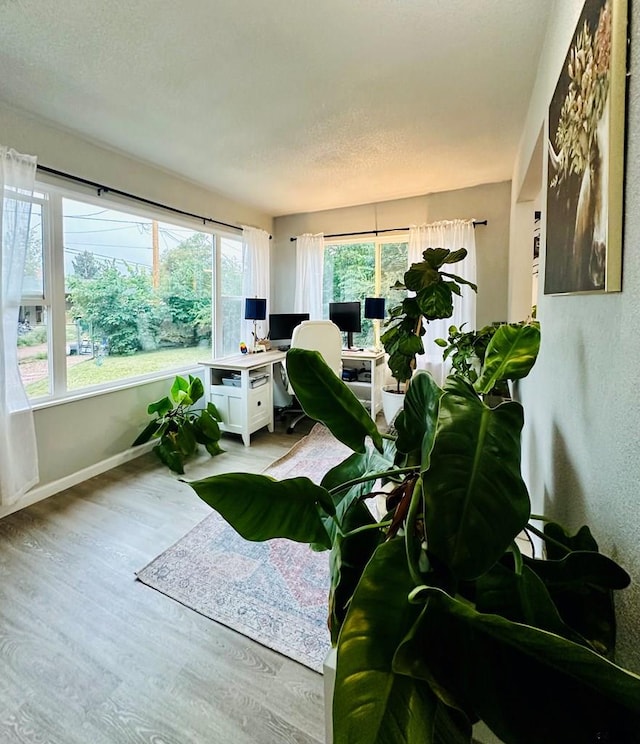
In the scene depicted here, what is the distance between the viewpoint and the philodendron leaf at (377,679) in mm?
424

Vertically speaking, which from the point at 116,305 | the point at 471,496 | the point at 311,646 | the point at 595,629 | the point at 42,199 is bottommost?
the point at 311,646

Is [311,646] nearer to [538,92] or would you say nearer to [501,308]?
[538,92]

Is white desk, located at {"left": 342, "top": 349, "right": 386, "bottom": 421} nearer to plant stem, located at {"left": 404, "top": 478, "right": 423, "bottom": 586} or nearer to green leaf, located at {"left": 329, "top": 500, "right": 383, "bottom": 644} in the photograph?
green leaf, located at {"left": 329, "top": 500, "right": 383, "bottom": 644}

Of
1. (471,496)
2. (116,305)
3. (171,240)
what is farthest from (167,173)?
(471,496)

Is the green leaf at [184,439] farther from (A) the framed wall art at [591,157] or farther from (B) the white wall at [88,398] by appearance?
(A) the framed wall art at [591,157]

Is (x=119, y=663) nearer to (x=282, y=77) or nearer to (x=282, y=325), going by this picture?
(x=282, y=77)

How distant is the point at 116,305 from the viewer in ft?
10.1

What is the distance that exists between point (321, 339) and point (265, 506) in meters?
3.01

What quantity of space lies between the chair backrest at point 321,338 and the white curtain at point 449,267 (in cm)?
100

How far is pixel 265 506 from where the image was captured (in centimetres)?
61

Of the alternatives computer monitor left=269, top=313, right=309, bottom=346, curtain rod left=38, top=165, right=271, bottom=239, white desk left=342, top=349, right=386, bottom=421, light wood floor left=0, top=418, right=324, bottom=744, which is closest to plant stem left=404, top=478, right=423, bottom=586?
light wood floor left=0, top=418, right=324, bottom=744

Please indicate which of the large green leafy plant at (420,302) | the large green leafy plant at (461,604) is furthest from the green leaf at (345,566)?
the large green leafy plant at (420,302)

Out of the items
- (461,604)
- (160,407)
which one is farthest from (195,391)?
(461,604)

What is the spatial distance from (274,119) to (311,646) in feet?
9.43
